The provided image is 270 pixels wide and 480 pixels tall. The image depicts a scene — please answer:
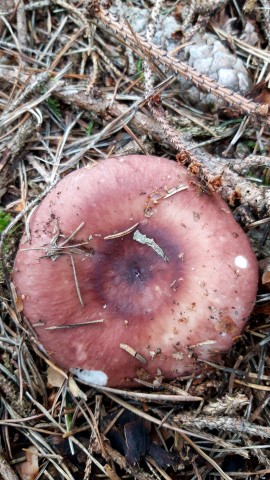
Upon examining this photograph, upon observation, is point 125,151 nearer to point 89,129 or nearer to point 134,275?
point 89,129

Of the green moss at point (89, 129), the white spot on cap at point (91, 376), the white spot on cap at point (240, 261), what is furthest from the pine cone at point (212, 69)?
the white spot on cap at point (91, 376)

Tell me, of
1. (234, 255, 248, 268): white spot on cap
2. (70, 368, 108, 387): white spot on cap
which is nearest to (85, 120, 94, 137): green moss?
(234, 255, 248, 268): white spot on cap

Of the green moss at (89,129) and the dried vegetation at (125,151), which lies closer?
the dried vegetation at (125,151)

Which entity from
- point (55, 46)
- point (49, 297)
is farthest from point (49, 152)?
point (49, 297)

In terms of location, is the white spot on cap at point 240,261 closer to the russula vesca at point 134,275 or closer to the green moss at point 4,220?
the russula vesca at point 134,275

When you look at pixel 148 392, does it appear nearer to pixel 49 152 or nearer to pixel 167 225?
pixel 167 225

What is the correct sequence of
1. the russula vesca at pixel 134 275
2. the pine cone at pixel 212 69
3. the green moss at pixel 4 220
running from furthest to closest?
1. the pine cone at pixel 212 69
2. the green moss at pixel 4 220
3. the russula vesca at pixel 134 275

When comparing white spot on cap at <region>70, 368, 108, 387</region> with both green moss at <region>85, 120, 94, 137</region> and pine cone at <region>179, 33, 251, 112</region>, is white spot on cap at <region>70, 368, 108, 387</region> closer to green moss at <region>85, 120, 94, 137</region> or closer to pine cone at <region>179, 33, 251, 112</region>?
green moss at <region>85, 120, 94, 137</region>
